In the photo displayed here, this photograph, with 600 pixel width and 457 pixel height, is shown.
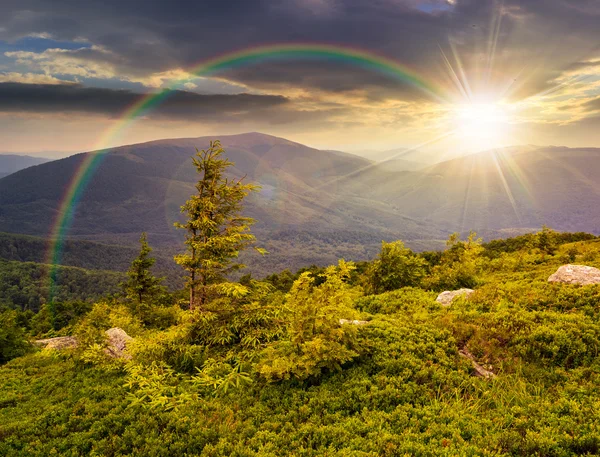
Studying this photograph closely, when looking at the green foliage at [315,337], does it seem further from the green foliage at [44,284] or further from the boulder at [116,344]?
the green foliage at [44,284]

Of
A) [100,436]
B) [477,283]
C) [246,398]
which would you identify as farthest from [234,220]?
[477,283]

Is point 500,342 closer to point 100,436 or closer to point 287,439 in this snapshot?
point 287,439

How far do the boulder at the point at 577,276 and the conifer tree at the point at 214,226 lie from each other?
13.1 metres

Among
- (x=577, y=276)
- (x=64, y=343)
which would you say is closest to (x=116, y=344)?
(x=64, y=343)

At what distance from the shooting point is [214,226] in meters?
13.6

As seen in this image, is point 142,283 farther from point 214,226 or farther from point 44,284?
point 44,284

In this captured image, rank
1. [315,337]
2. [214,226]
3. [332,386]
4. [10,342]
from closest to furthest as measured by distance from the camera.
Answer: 1. [332,386]
2. [315,337]
3. [214,226]
4. [10,342]

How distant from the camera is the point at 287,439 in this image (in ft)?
23.2

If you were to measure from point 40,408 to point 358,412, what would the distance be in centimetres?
916

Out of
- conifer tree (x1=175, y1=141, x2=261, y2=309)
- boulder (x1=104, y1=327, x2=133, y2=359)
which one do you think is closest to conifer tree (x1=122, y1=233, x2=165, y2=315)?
boulder (x1=104, y1=327, x2=133, y2=359)

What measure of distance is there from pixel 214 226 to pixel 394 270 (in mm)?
12785

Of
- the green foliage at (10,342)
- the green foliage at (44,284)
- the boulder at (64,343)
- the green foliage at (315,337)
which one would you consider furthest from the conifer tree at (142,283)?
the green foliage at (44,284)

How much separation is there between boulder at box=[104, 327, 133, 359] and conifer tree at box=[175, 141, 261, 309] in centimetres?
367

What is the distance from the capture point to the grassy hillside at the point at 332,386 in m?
6.73
